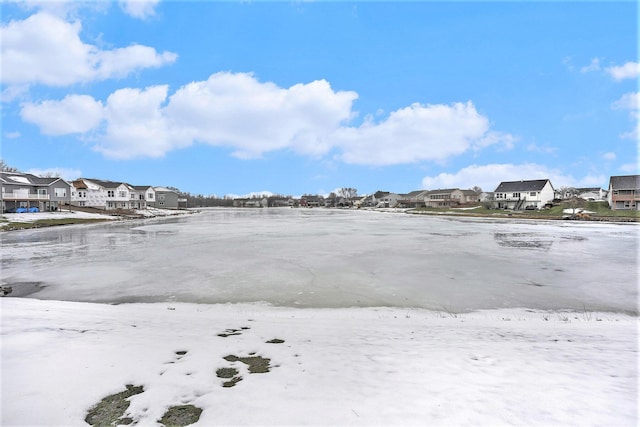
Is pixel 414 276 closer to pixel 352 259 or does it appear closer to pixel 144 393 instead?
pixel 352 259

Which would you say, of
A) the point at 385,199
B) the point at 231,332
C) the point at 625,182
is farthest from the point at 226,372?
the point at 385,199

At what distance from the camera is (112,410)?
3416mm

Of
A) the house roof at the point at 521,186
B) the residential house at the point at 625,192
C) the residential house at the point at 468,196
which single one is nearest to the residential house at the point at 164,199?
the residential house at the point at 468,196

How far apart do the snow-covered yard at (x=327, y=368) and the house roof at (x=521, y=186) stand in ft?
250

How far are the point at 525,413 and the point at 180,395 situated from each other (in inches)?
153

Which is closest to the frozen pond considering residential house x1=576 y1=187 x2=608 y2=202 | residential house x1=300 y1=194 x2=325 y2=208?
residential house x1=576 y1=187 x2=608 y2=202

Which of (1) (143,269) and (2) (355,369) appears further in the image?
(1) (143,269)

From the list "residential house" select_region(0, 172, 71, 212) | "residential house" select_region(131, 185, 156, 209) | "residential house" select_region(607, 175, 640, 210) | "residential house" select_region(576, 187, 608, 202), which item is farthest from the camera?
"residential house" select_region(576, 187, 608, 202)

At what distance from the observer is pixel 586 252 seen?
16.7 m

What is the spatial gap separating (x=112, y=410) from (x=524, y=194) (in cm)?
8401

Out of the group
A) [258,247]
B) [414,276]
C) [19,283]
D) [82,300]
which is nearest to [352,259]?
[414,276]

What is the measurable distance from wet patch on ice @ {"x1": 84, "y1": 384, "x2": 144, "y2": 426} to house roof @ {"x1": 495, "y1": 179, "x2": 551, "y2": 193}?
274 feet

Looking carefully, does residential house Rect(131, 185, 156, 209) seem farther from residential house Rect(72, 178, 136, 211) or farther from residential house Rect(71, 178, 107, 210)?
residential house Rect(71, 178, 107, 210)

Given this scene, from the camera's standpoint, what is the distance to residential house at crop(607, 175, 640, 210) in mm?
50534
